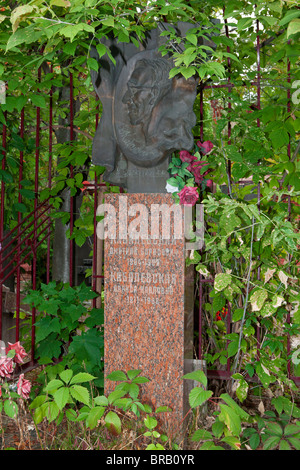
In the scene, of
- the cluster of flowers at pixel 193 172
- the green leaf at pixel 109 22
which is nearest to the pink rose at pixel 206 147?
the cluster of flowers at pixel 193 172

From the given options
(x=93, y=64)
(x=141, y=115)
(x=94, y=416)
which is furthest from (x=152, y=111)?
(x=94, y=416)

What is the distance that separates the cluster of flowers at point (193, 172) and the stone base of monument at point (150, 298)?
0.07 m

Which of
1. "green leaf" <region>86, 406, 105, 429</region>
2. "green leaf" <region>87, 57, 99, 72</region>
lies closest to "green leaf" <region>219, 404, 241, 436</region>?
"green leaf" <region>86, 406, 105, 429</region>

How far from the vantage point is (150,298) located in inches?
129

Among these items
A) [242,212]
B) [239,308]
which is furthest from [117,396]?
[242,212]

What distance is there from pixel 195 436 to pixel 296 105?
2.30m

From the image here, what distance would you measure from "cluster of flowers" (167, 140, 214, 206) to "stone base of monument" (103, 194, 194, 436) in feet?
0.24

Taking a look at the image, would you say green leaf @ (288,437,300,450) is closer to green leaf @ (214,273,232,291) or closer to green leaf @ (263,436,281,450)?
green leaf @ (263,436,281,450)

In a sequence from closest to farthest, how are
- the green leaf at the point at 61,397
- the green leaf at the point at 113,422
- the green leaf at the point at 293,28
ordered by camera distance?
1. the green leaf at the point at 293,28
2. the green leaf at the point at 61,397
3. the green leaf at the point at 113,422

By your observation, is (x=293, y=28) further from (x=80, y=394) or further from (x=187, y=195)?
(x=80, y=394)

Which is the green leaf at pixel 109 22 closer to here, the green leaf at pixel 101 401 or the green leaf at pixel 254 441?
the green leaf at pixel 101 401

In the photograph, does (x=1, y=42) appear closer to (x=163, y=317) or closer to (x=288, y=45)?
(x=288, y=45)

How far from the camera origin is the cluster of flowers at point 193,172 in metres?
3.29

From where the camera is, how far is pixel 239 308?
12.1 ft
